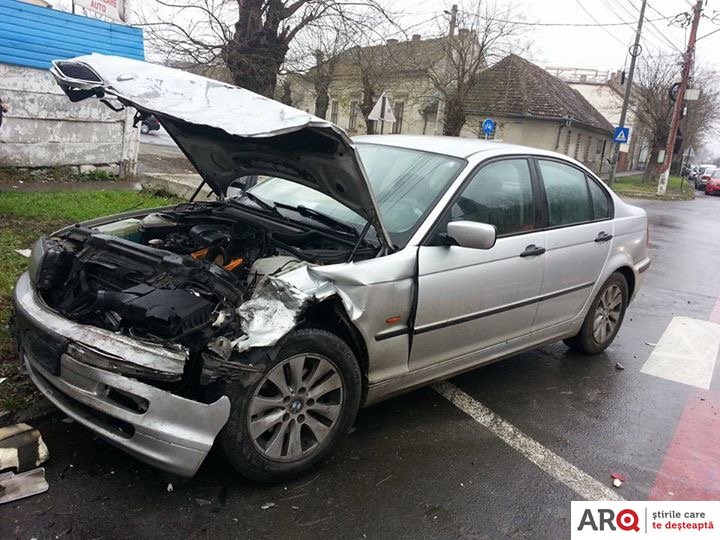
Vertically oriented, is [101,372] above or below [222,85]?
below

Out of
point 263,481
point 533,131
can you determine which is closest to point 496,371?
point 263,481

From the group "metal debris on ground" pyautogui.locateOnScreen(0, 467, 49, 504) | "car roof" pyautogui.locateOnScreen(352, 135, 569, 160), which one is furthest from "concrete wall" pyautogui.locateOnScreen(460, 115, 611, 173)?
"metal debris on ground" pyautogui.locateOnScreen(0, 467, 49, 504)

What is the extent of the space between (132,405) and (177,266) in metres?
0.74

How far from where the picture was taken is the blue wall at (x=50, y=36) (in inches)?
360

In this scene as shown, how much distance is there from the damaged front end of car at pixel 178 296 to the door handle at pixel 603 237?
7.29ft

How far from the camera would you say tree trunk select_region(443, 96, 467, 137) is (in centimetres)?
2350

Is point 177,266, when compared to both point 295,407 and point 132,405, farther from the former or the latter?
point 295,407

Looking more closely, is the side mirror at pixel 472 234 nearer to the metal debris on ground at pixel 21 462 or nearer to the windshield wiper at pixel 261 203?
the windshield wiper at pixel 261 203

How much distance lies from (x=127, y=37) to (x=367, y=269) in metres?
9.66

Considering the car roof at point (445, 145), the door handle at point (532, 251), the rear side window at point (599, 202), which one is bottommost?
the door handle at point (532, 251)

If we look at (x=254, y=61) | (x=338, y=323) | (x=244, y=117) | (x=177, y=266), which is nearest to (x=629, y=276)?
(x=338, y=323)

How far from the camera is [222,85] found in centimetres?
305

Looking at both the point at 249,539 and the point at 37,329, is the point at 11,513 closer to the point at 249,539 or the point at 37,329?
the point at 37,329

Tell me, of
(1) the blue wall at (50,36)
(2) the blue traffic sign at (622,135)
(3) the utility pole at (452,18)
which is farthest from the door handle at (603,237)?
(2) the blue traffic sign at (622,135)
